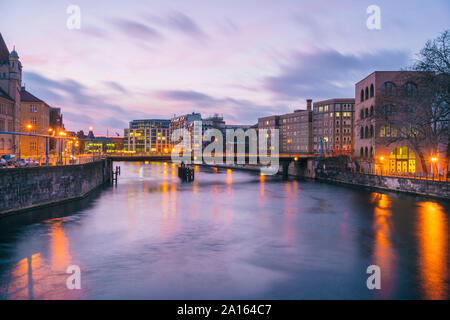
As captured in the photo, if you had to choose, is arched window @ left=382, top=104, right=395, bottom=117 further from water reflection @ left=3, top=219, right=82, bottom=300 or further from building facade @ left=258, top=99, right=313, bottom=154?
building facade @ left=258, top=99, right=313, bottom=154

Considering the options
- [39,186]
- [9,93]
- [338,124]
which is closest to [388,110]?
[39,186]

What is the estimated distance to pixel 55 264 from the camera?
18875mm

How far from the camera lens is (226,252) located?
71.3 ft

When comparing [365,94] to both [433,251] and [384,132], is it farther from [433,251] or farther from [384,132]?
[433,251]

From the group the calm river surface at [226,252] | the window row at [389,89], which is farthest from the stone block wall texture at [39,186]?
the window row at [389,89]

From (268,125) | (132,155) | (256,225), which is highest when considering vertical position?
(268,125)

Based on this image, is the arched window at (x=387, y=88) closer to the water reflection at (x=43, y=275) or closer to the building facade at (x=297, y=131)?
the water reflection at (x=43, y=275)

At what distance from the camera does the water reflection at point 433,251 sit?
1571 centimetres

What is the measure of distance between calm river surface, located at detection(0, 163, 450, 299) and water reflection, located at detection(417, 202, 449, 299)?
0.19 ft

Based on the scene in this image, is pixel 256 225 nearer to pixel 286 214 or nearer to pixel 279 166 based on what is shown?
pixel 286 214

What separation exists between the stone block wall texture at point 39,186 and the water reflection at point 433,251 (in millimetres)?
29770

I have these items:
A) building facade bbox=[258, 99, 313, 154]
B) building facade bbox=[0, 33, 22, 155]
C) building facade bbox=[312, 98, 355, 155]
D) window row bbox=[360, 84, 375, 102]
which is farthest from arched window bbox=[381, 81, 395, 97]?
building facade bbox=[258, 99, 313, 154]
